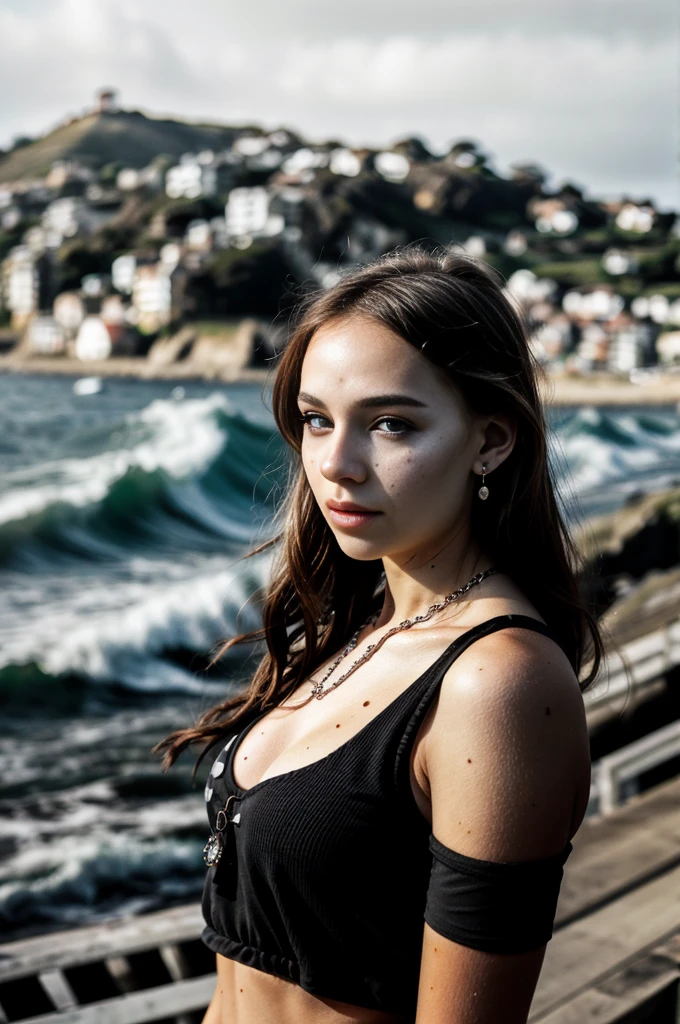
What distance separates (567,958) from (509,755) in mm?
1812

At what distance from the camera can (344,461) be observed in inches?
49.3

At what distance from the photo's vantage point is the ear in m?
1.29

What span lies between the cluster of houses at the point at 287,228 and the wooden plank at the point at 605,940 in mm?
53236

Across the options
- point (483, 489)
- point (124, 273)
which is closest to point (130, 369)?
point (124, 273)

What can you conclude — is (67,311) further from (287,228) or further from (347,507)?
(347,507)

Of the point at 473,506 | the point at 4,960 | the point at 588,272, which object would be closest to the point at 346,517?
the point at 473,506

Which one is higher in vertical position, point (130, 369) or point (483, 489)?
point (483, 489)

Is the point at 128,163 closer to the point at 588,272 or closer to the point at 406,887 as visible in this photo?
the point at 588,272

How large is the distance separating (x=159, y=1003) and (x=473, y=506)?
5.97ft

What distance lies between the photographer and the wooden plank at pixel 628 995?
225 cm

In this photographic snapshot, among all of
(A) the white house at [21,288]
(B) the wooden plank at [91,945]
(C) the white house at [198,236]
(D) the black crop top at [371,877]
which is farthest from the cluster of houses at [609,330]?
(D) the black crop top at [371,877]

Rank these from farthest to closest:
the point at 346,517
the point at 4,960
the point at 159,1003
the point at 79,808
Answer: the point at 79,808, the point at 4,960, the point at 159,1003, the point at 346,517

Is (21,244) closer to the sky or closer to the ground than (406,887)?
closer to the ground

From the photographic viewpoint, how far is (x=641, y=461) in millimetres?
29891
